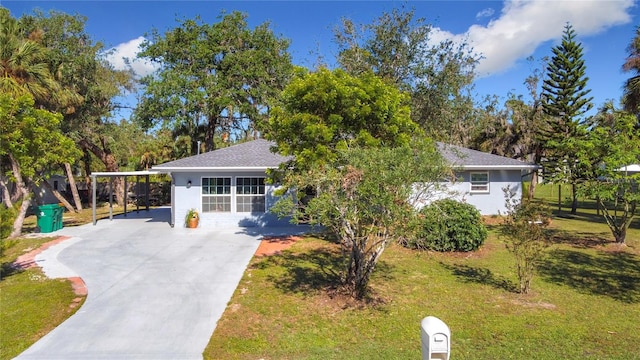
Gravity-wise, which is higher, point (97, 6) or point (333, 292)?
point (97, 6)

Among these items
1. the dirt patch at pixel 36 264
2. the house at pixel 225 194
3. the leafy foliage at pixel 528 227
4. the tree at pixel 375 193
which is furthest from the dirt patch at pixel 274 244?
the leafy foliage at pixel 528 227

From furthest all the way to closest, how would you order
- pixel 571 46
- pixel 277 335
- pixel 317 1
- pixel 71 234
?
pixel 571 46 < pixel 317 1 < pixel 71 234 < pixel 277 335

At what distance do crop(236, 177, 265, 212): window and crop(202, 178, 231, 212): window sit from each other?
40cm

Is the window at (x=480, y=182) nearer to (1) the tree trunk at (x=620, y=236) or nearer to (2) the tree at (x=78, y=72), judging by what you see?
(1) the tree trunk at (x=620, y=236)

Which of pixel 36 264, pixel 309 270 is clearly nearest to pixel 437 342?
pixel 309 270

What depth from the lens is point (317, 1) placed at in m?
15.4

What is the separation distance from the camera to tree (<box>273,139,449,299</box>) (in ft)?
20.1

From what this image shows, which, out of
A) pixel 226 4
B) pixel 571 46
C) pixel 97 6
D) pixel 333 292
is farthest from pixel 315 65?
pixel 333 292

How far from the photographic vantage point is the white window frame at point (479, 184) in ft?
60.6

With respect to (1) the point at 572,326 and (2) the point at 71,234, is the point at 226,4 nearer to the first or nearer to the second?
(2) the point at 71,234

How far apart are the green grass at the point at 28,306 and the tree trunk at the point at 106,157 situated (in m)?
15.9

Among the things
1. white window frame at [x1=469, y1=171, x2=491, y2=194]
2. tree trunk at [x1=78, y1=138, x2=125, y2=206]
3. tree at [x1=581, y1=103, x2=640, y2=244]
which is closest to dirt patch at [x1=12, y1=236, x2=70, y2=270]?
tree trunk at [x1=78, y1=138, x2=125, y2=206]

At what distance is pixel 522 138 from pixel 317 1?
60.6ft

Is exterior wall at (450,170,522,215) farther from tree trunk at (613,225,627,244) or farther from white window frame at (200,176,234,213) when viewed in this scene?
white window frame at (200,176,234,213)
